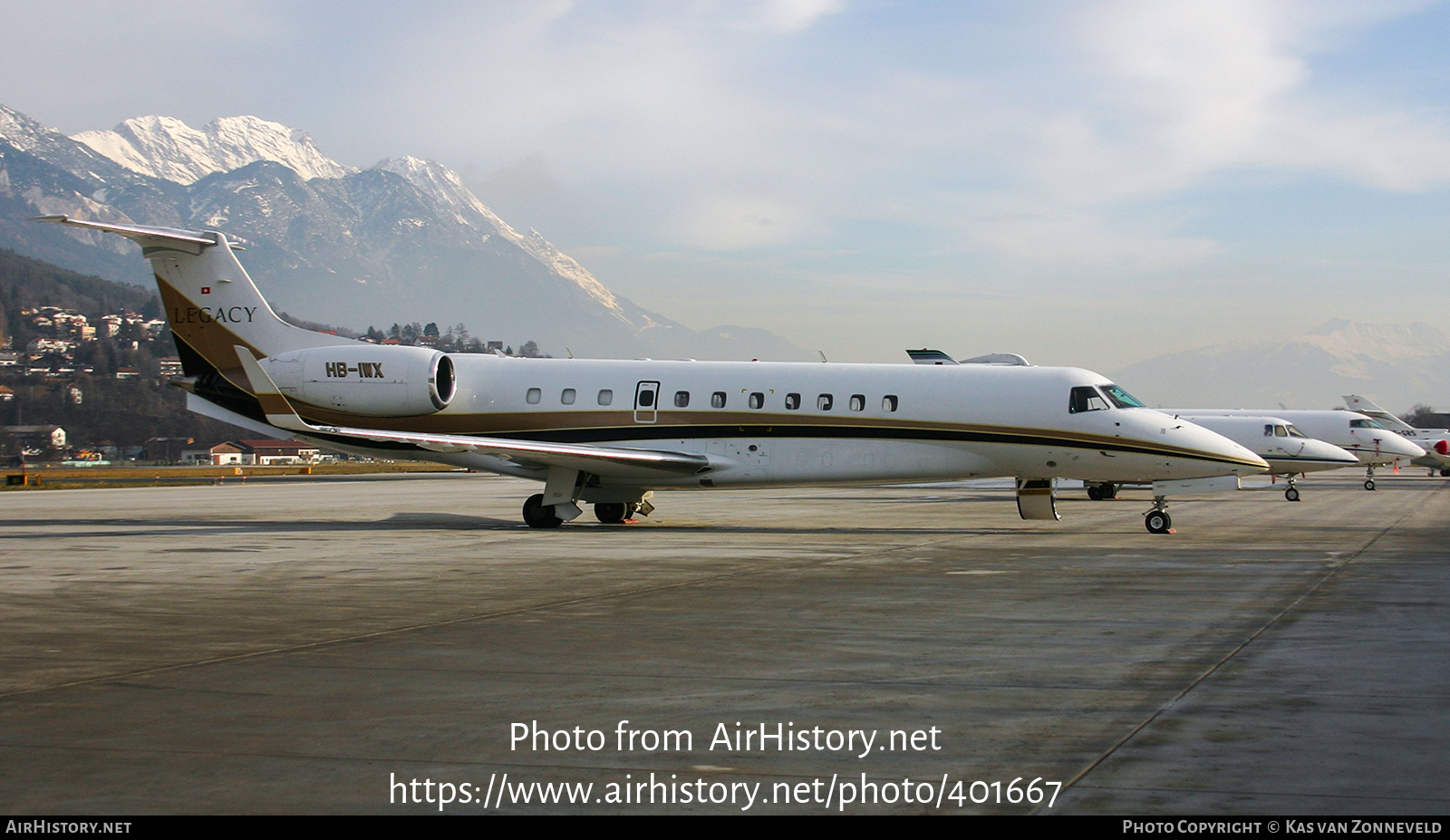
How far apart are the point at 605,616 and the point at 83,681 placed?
443 cm

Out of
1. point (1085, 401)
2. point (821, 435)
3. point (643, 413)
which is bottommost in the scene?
point (821, 435)

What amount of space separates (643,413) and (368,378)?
18.8 feet

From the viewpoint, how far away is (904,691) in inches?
297

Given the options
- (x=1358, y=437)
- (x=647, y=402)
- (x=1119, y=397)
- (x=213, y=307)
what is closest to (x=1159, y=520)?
(x=1119, y=397)

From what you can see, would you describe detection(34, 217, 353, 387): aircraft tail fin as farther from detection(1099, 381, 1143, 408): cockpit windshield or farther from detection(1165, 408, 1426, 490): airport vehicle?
detection(1165, 408, 1426, 490): airport vehicle

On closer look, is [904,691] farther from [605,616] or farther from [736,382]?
[736,382]

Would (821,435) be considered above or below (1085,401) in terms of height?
below

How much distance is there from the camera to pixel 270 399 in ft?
77.8

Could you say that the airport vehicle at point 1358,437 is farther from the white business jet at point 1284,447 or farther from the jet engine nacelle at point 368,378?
the jet engine nacelle at point 368,378

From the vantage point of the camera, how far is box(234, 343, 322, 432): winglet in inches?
890

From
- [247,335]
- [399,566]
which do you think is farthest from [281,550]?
[247,335]

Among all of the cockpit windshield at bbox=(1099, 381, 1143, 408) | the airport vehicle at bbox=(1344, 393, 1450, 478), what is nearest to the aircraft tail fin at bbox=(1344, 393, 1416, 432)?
the airport vehicle at bbox=(1344, 393, 1450, 478)

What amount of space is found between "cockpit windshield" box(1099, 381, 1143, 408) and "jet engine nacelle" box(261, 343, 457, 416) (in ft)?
42.6

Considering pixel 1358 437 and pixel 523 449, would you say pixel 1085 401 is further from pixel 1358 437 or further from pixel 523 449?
pixel 1358 437
